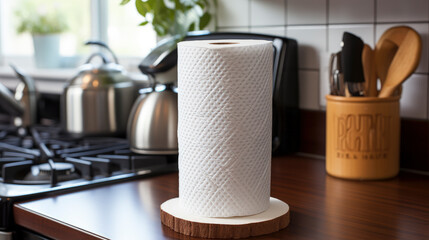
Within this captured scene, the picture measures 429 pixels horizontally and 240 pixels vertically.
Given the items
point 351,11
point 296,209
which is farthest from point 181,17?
point 296,209

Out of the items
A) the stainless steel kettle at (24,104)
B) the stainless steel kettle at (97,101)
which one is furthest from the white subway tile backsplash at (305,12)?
the stainless steel kettle at (24,104)

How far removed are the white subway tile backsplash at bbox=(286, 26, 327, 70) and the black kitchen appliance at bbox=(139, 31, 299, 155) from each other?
0.6 inches

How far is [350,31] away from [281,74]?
0.18m

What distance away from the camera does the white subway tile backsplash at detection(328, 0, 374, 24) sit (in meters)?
1.14

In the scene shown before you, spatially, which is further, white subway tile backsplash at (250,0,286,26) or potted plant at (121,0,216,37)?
potted plant at (121,0,216,37)

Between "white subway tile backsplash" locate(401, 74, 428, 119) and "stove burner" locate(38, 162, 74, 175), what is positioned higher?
"white subway tile backsplash" locate(401, 74, 428, 119)

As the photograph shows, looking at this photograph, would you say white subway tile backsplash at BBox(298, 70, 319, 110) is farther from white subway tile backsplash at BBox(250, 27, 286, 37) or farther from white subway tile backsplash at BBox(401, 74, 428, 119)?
white subway tile backsplash at BBox(401, 74, 428, 119)

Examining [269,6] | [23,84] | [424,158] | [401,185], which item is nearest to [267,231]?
[401,185]

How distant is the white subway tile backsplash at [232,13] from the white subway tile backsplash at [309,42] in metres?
0.14

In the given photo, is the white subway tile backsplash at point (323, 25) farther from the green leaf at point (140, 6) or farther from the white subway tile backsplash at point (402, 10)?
the green leaf at point (140, 6)

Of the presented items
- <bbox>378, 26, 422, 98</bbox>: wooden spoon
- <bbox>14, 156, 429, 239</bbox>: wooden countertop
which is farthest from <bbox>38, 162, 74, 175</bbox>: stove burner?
<bbox>378, 26, 422, 98</bbox>: wooden spoon

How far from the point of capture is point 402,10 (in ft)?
3.57

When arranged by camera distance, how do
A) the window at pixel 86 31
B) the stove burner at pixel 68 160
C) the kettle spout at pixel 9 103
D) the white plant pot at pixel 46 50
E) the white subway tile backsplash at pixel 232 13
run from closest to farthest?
the stove burner at pixel 68 160
the white subway tile backsplash at pixel 232 13
the kettle spout at pixel 9 103
the window at pixel 86 31
the white plant pot at pixel 46 50

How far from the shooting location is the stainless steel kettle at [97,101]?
1.46 metres
